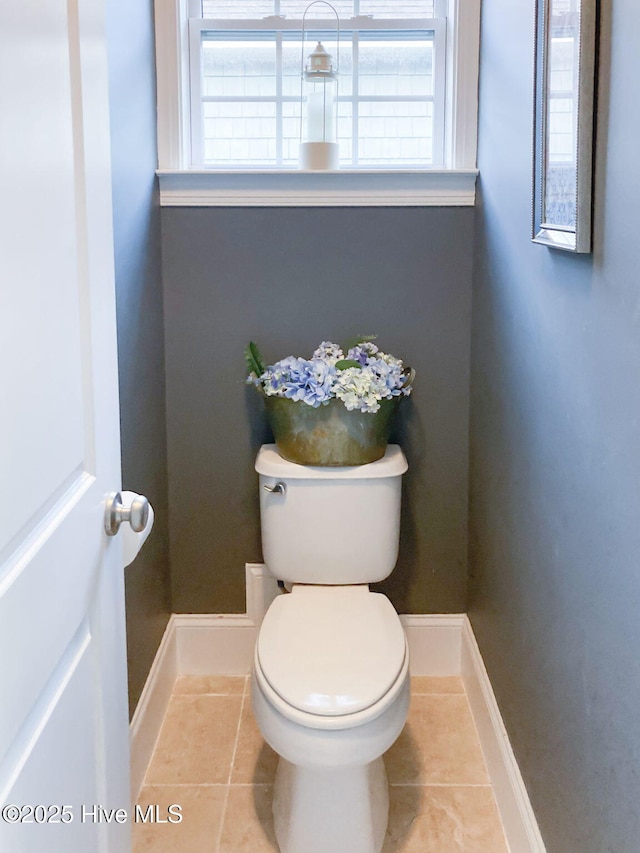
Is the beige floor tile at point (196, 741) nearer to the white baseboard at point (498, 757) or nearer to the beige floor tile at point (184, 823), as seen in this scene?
the beige floor tile at point (184, 823)

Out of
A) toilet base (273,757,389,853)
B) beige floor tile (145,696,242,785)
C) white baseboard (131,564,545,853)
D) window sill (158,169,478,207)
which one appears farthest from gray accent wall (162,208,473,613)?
toilet base (273,757,389,853)

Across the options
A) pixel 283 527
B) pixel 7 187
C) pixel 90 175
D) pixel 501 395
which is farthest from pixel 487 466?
pixel 7 187

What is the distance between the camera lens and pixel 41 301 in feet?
2.73

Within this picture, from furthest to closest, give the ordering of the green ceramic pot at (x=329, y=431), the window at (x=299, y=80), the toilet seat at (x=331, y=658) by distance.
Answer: the window at (x=299, y=80) < the green ceramic pot at (x=329, y=431) < the toilet seat at (x=331, y=658)

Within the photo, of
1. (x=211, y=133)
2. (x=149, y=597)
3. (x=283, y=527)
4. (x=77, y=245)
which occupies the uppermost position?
(x=211, y=133)

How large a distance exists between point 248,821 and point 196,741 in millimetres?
341

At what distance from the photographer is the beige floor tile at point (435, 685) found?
2387 mm

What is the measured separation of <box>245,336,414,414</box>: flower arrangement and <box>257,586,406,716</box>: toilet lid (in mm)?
460

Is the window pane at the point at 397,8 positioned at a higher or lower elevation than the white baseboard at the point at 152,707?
higher

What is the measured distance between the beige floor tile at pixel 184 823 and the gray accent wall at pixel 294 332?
642 mm

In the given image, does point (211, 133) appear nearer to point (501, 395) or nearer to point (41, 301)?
point (501, 395)

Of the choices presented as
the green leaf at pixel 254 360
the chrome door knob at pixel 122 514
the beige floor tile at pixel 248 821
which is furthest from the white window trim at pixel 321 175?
the beige floor tile at pixel 248 821

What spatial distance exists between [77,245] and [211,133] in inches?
60.2

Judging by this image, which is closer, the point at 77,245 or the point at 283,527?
the point at 77,245
